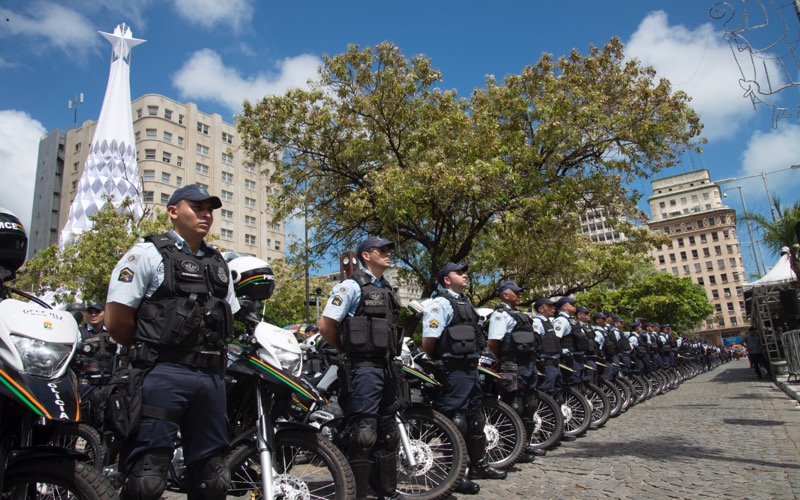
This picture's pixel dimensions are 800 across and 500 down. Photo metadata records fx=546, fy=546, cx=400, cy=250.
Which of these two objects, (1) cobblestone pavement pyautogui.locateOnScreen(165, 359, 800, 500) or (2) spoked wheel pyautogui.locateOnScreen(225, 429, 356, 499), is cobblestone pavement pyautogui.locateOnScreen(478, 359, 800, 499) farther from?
(2) spoked wheel pyautogui.locateOnScreen(225, 429, 356, 499)

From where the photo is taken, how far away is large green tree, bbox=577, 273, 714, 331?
50.1m

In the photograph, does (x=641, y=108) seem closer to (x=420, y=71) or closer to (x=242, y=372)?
(x=420, y=71)

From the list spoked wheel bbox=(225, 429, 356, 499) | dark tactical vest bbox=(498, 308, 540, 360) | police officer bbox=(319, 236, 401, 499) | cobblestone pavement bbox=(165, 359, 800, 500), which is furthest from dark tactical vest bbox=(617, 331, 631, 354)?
spoked wheel bbox=(225, 429, 356, 499)

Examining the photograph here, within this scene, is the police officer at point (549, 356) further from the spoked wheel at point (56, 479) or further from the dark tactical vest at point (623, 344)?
the spoked wheel at point (56, 479)

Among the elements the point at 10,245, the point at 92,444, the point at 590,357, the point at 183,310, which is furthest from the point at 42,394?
the point at 590,357

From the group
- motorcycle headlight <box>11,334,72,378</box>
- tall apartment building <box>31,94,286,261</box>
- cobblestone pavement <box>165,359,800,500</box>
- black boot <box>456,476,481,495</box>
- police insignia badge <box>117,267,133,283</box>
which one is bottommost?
cobblestone pavement <box>165,359,800,500</box>

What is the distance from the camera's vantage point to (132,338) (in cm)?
277

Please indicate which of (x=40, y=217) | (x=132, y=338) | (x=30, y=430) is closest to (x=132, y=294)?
(x=132, y=338)

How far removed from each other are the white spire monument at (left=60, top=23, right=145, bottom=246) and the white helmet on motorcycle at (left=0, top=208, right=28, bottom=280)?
33.7m

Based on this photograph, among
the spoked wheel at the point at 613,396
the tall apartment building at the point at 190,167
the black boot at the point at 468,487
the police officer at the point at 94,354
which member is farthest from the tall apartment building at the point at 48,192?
the black boot at the point at 468,487

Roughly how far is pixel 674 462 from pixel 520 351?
185 centimetres

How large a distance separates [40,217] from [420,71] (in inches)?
2707

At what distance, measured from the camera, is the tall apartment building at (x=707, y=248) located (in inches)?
3713

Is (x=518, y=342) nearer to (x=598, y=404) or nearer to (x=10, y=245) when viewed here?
(x=598, y=404)
